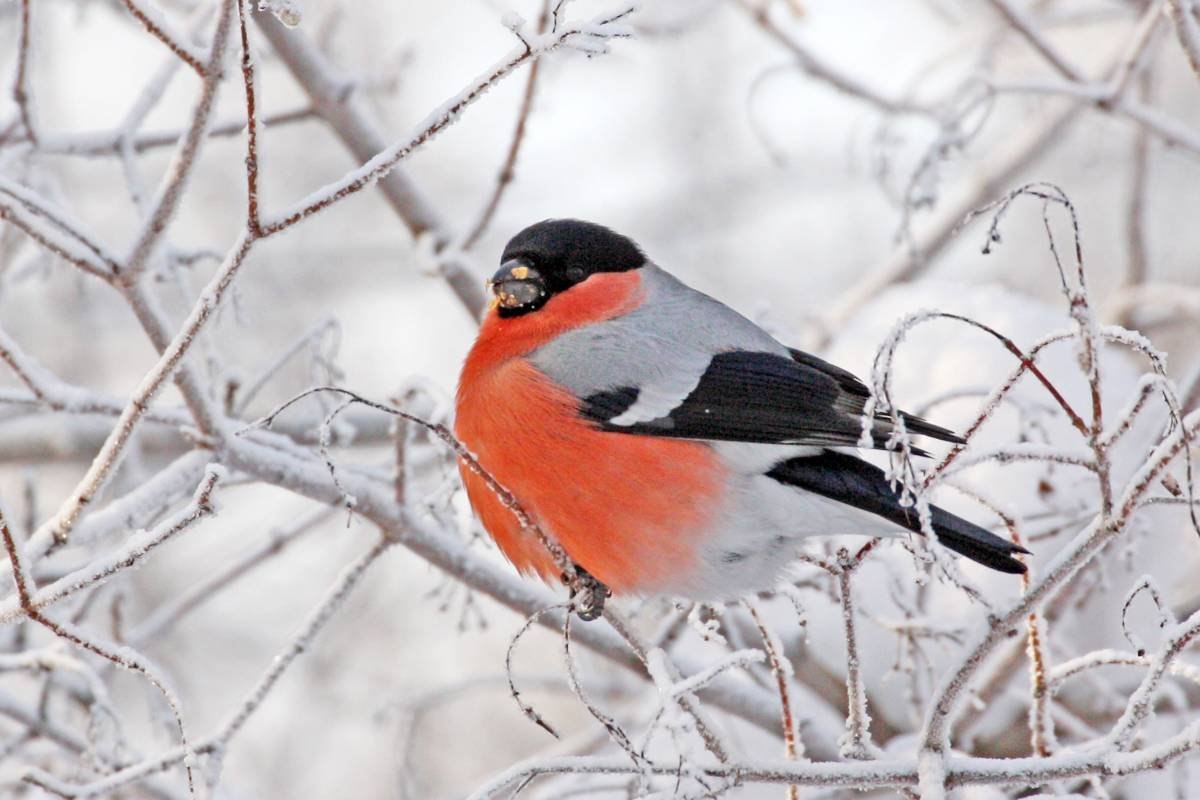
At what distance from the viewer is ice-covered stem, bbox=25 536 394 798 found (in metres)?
1.73

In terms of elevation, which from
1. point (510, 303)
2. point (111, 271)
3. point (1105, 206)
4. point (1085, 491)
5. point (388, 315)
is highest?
point (1105, 206)

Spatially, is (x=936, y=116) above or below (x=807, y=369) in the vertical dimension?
above

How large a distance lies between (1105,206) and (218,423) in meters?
6.63

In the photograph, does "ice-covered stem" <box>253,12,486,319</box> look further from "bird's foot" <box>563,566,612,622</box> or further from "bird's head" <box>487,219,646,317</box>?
"bird's foot" <box>563,566,612,622</box>

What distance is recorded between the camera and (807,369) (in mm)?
2350

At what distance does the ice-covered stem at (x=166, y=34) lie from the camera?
1512mm

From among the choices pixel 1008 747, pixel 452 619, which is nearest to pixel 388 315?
pixel 452 619

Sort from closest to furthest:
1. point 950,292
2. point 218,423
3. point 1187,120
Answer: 1. point 218,423
2. point 950,292
3. point 1187,120

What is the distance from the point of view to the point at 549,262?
2.68 m

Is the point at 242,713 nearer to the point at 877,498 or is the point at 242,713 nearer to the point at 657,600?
the point at 657,600

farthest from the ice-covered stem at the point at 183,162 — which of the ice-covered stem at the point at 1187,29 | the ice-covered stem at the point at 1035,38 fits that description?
the ice-covered stem at the point at 1035,38

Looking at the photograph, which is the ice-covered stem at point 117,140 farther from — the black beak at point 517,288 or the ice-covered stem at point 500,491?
the ice-covered stem at point 500,491

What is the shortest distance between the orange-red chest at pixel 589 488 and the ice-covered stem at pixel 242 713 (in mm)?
235

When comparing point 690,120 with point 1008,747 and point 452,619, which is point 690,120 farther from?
point 1008,747
